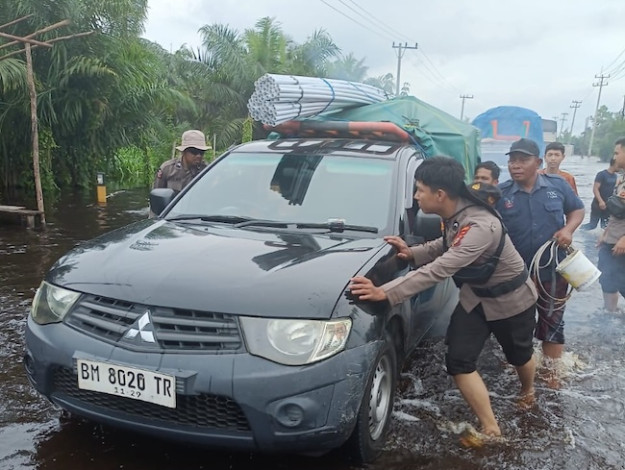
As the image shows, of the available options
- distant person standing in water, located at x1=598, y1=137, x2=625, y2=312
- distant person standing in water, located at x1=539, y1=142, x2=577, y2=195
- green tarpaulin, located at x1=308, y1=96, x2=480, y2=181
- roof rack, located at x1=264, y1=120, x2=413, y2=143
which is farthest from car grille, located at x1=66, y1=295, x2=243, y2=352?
distant person standing in water, located at x1=539, y1=142, x2=577, y2=195

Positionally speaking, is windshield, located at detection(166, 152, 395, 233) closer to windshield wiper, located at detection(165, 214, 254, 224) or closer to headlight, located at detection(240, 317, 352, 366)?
windshield wiper, located at detection(165, 214, 254, 224)

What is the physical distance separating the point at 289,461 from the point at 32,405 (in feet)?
5.31

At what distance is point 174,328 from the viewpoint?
2361 mm

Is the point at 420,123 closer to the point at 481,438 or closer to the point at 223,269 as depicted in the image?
the point at 481,438

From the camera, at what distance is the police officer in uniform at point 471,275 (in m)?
2.88

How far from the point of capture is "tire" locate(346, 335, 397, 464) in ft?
8.49

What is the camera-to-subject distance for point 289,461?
9.26ft

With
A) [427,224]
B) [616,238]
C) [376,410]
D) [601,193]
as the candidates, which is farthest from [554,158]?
[376,410]

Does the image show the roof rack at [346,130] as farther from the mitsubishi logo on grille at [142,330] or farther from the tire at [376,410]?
the mitsubishi logo on grille at [142,330]

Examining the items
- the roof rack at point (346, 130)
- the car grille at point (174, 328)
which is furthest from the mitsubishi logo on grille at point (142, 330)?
the roof rack at point (346, 130)

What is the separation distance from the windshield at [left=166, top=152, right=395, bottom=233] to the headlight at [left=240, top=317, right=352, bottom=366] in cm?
107

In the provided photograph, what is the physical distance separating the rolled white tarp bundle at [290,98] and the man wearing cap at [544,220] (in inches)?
77.2

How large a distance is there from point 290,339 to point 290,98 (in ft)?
10.3

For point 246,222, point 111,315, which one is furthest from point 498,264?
point 111,315
